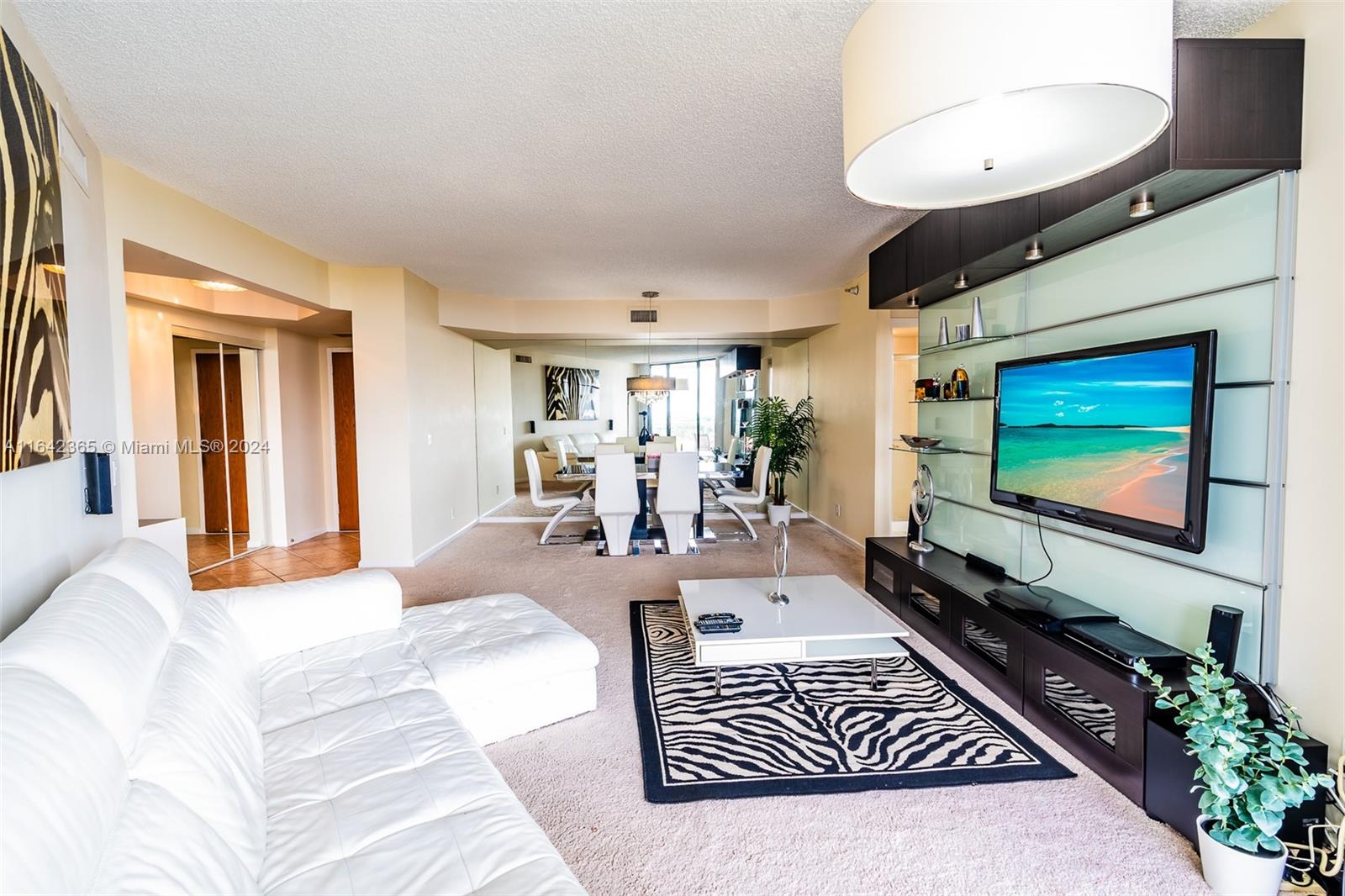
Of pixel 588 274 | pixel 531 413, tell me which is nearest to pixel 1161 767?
pixel 588 274

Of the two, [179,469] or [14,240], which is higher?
[14,240]

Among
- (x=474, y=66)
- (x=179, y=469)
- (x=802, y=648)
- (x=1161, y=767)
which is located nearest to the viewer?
(x=1161, y=767)

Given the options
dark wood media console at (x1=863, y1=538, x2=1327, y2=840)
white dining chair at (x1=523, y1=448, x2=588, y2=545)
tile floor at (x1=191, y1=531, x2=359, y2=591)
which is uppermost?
white dining chair at (x1=523, y1=448, x2=588, y2=545)

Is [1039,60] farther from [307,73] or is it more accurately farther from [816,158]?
[307,73]

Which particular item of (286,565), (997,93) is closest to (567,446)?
(286,565)

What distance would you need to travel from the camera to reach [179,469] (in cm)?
560

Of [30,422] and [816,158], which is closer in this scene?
[30,422]

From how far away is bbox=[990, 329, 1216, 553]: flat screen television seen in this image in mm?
2023

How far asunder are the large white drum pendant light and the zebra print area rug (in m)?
1.95

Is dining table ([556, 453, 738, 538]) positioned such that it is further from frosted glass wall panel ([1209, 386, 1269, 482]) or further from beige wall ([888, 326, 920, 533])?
frosted glass wall panel ([1209, 386, 1269, 482])

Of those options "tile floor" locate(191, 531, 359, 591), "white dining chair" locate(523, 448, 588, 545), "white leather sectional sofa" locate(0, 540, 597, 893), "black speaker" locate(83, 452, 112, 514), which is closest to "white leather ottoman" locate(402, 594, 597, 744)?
"white leather sectional sofa" locate(0, 540, 597, 893)

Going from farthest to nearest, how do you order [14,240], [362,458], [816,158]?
1. [362,458]
2. [816,158]
3. [14,240]

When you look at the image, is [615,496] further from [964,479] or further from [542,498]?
[964,479]

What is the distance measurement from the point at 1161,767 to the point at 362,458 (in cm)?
542
